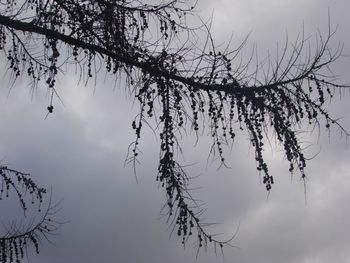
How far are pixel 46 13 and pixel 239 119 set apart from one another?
1.49m

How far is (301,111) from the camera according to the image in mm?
2891

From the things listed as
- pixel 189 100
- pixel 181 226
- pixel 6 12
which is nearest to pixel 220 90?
pixel 189 100

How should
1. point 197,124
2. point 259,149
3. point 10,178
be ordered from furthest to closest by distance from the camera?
point 10,178, point 197,124, point 259,149

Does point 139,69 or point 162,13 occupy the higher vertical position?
point 162,13

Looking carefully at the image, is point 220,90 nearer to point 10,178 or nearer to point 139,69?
point 139,69

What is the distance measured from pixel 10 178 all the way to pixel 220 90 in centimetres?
302

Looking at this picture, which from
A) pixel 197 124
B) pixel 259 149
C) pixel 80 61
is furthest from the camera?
pixel 80 61

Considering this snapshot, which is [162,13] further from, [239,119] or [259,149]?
[259,149]

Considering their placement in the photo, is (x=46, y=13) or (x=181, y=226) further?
(x=46, y=13)

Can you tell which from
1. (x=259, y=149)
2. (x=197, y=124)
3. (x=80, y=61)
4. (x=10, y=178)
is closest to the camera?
(x=259, y=149)

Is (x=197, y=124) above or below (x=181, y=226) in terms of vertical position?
above

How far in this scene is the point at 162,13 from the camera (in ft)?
11.3

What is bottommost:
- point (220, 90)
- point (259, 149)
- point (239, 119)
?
point (259, 149)

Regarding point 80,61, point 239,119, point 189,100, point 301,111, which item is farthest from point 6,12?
point 301,111
